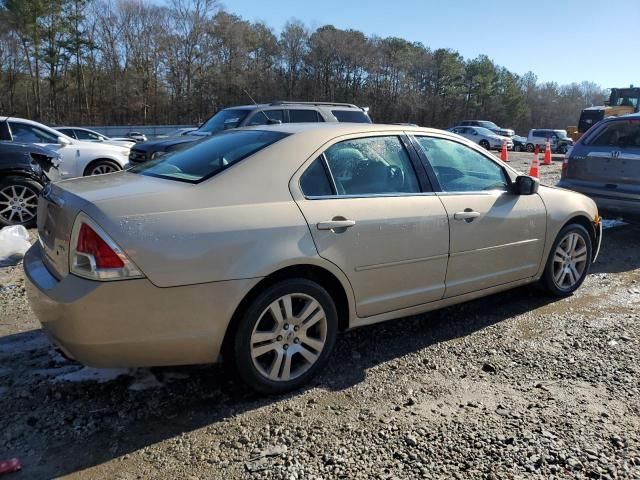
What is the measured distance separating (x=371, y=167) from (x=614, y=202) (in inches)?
195

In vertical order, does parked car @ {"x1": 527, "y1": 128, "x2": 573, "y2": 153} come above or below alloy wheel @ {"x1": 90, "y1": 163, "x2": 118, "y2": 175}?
above

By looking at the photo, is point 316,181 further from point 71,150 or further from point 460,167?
point 71,150

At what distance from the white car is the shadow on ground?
6.67 m

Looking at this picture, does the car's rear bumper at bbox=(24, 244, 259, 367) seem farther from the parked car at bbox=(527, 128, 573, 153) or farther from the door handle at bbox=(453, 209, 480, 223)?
the parked car at bbox=(527, 128, 573, 153)

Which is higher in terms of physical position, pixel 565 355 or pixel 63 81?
pixel 63 81

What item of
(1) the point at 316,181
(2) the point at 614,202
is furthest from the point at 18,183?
(2) the point at 614,202

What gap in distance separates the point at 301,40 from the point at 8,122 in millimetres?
62399

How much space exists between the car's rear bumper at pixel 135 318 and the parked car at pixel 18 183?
4688 mm

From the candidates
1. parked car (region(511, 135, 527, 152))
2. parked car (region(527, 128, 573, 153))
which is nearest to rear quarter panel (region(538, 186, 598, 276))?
parked car (region(527, 128, 573, 153))

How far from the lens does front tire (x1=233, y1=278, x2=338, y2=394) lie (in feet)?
9.59

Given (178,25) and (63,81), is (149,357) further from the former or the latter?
(178,25)

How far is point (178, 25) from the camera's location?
58094 millimetres

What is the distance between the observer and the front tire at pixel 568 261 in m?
4.72

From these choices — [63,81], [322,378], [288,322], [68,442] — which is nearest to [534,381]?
[322,378]
